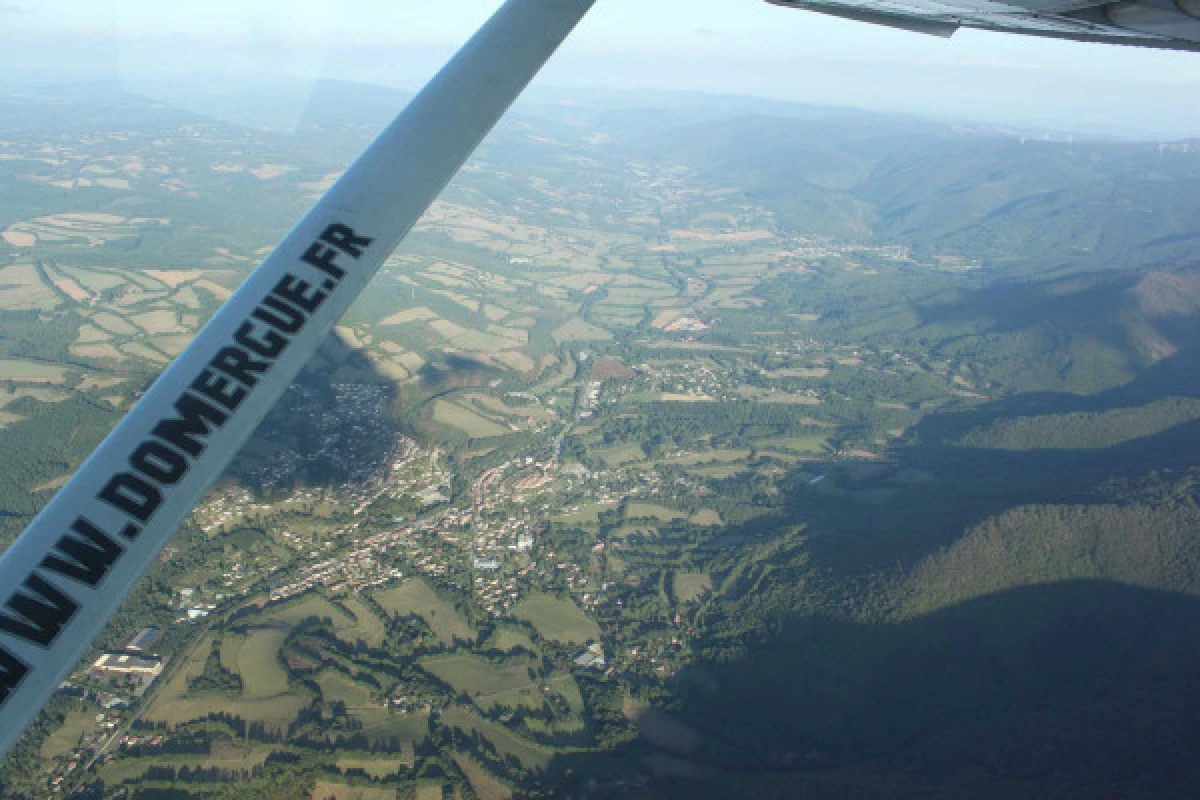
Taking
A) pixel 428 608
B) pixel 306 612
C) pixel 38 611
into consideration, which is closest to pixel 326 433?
pixel 306 612

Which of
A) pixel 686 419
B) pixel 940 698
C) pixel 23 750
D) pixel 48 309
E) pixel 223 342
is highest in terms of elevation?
pixel 686 419

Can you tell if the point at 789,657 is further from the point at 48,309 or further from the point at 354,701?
the point at 48,309

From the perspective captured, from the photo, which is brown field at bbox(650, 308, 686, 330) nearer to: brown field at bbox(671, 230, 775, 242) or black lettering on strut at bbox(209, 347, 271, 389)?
brown field at bbox(671, 230, 775, 242)

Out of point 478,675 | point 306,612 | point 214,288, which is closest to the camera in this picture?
point 478,675

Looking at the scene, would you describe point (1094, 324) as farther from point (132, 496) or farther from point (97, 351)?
point (97, 351)

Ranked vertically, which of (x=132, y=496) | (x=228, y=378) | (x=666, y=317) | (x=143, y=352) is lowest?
(x=132, y=496)

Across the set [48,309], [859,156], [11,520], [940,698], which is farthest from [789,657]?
[859,156]

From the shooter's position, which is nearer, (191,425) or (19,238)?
(191,425)
